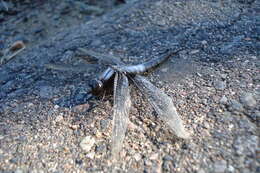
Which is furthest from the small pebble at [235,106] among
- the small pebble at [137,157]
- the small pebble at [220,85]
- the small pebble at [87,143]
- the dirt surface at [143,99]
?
the small pebble at [87,143]

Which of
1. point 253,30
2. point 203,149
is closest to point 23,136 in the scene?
point 203,149

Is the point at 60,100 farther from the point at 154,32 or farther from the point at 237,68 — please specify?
the point at 237,68

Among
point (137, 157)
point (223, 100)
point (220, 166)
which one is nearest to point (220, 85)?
point (223, 100)

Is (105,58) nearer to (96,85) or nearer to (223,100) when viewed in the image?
(96,85)

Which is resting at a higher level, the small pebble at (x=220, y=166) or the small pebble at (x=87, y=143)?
the small pebble at (x=220, y=166)

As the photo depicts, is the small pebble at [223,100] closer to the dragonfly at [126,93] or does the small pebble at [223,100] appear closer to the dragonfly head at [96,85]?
the dragonfly at [126,93]

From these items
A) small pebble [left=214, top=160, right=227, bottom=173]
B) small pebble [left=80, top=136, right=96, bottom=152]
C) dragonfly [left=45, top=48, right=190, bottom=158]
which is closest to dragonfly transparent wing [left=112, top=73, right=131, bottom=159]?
dragonfly [left=45, top=48, right=190, bottom=158]
